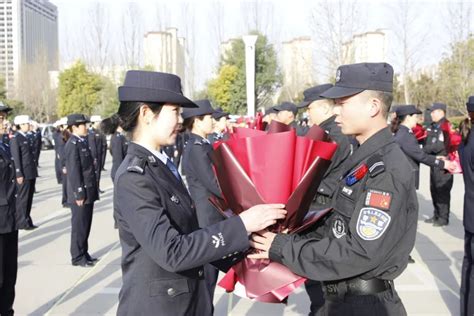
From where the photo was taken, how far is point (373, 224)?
2.13 m

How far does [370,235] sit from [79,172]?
519 cm

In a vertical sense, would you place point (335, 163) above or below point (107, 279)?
above

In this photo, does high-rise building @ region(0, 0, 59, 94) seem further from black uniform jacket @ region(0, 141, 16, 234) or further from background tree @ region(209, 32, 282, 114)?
black uniform jacket @ region(0, 141, 16, 234)

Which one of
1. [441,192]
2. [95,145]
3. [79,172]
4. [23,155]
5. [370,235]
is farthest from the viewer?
[95,145]

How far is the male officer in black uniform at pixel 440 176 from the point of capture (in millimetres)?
8625

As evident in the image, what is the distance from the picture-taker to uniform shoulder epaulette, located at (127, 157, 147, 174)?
2.11m

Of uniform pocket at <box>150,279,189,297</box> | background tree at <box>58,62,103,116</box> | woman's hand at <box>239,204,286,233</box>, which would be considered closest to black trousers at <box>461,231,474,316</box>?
woman's hand at <box>239,204,286,233</box>

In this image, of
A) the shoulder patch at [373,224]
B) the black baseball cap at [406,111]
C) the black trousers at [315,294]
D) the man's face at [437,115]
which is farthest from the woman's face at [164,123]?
the man's face at [437,115]

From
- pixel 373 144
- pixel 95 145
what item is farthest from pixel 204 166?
pixel 95 145

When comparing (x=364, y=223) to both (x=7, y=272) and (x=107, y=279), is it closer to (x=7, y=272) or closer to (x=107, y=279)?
(x=7, y=272)

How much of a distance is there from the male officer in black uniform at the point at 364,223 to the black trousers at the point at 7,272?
2.72m

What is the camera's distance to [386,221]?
2133 millimetres

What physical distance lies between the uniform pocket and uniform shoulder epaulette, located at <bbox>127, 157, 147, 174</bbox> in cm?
45

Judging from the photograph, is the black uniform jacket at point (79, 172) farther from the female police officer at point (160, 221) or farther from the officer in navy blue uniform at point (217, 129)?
the female police officer at point (160, 221)
